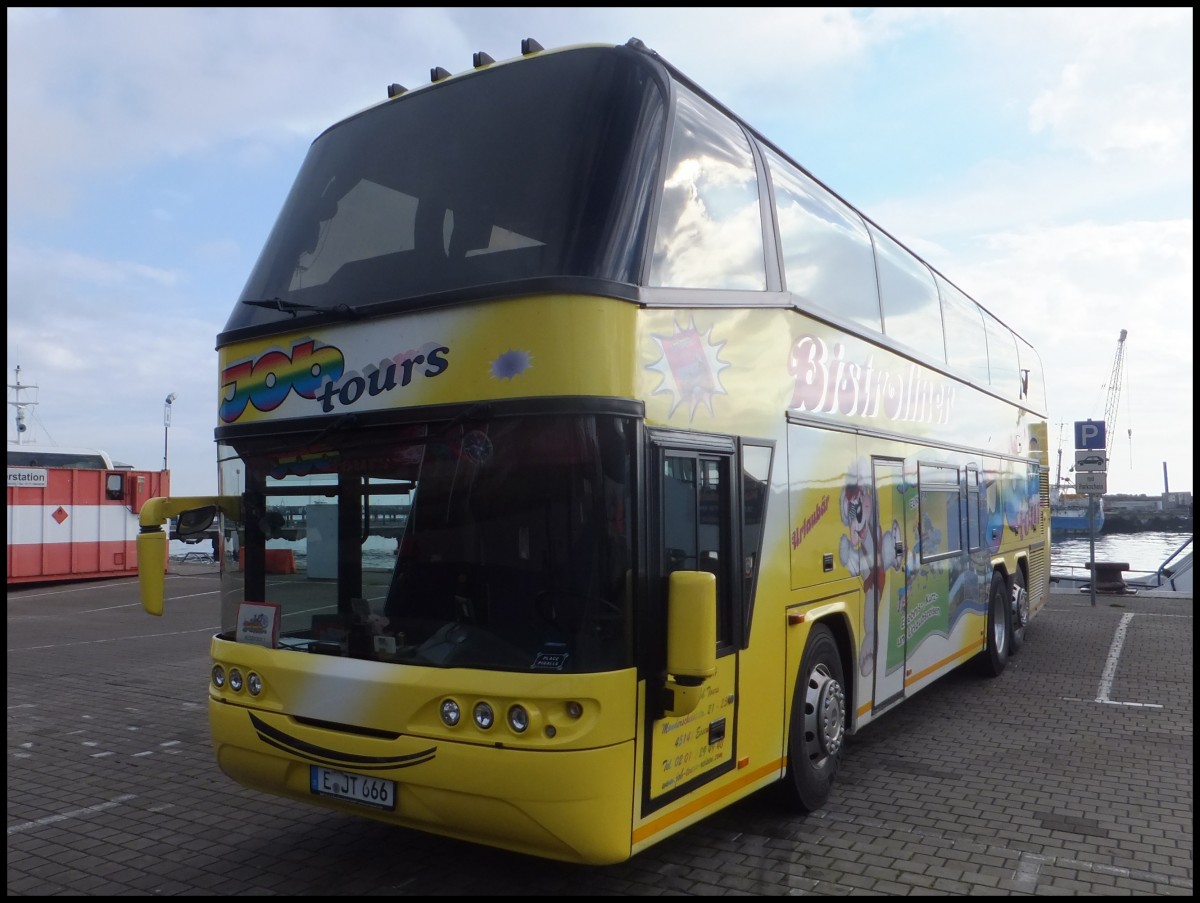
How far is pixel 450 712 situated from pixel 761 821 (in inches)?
96.0

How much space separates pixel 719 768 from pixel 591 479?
1714 millimetres

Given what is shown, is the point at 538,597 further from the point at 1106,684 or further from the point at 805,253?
the point at 1106,684

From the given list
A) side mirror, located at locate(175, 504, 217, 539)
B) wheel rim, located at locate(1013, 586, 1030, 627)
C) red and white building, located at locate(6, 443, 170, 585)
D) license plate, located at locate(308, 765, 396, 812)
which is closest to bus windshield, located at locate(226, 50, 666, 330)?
side mirror, located at locate(175, 504, 217, 539)

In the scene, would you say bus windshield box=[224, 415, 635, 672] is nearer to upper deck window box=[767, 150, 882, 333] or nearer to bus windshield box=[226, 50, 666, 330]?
bus windshield box=[226, 50, 666, 330]

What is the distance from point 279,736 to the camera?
4824 millimetres

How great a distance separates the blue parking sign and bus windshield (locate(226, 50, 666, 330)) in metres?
16.3

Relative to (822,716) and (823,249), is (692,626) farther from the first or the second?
(823,249)

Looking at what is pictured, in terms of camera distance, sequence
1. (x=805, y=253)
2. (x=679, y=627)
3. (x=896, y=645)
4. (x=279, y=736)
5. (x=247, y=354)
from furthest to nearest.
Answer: (x=896, y=645)
(x=805, y=253)
(x=247, y=354)
(x=279, y=736)
(x=679, y=627)

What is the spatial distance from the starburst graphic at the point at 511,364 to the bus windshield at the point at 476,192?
33 centimetres

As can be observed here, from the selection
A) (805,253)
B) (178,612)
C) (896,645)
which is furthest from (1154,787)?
(178,612)

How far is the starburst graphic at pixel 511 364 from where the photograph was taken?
14.3 feet

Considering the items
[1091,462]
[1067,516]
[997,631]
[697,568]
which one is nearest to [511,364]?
[697,568]

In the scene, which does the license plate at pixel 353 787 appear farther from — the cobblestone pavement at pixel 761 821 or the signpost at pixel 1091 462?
the signpost at pixel 1091 462

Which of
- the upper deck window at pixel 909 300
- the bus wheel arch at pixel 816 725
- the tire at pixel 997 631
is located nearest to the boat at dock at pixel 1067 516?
the tire at pixel 997 631
